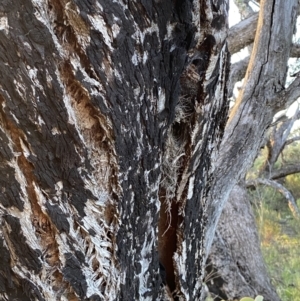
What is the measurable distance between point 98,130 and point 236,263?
175 centimetres

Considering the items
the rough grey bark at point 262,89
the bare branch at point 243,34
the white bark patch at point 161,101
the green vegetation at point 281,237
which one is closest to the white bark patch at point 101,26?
the white bark patch at point 161,101

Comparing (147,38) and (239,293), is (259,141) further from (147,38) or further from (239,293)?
(239,293)

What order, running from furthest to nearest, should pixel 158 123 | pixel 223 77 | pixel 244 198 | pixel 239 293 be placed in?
pixel 244 198 < pixel 239 293 < pixel 223 77 < pixel 158 123

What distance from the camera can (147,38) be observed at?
62 centimetres

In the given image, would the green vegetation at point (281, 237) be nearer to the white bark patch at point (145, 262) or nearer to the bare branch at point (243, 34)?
the bare branch at point (243, 34)

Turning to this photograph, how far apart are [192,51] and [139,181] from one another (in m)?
0.22

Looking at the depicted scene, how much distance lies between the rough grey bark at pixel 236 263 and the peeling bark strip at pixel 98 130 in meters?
1.43

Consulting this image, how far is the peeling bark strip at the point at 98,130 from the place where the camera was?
0.55 meters

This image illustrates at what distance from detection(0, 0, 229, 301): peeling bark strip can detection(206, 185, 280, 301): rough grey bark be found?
4.70 ft

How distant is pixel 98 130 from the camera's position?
62 cm

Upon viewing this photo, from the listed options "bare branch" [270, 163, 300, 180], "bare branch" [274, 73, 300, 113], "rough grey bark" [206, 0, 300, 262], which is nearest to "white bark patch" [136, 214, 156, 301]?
"rough grey bark" [206, 0, 300, 262]

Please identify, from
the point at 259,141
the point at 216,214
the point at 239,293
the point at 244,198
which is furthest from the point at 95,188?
the point at 244,198

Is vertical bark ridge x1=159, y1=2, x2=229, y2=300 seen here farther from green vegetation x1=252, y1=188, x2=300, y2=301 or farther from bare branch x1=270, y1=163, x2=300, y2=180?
bare branch x1=270, y1=163, x2=300, y2=180

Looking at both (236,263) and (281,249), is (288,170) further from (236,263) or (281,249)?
(236,263)
